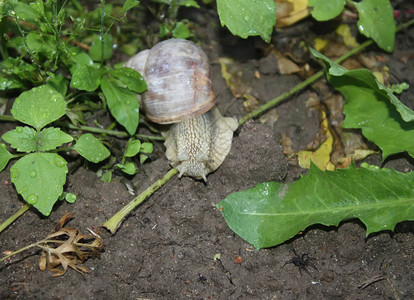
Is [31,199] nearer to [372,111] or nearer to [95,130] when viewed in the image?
[95,130]

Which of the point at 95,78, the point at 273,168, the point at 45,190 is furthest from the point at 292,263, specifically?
the point at 95,78

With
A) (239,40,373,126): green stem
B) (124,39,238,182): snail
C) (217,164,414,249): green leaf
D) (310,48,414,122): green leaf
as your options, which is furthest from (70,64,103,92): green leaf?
(310,48,414,122): green leaf

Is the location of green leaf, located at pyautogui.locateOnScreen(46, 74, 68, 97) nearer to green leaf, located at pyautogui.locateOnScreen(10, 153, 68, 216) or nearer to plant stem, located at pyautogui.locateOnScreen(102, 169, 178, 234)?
green leaf, located at pyautogui.locateOnScreen(10, 153, 68, 216)

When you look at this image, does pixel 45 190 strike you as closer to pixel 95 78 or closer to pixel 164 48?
pixel 95 78

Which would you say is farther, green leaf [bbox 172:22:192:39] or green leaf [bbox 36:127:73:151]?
green leaf [bbox 172:22:192:39]

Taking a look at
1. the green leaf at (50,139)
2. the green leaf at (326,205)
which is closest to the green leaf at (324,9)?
the green leaf at (326,205)

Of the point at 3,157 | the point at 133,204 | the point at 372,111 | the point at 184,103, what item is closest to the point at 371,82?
the point at 372,111
